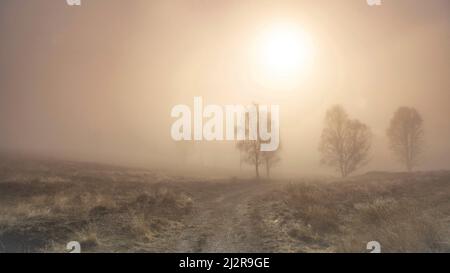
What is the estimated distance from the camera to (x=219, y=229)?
1522 centimetres

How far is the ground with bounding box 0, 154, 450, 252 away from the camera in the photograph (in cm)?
1252

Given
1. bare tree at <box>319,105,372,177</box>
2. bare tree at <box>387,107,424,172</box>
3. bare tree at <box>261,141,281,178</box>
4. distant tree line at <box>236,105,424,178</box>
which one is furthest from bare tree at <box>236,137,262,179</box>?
bare tree at <box>387,107,424,172</box>

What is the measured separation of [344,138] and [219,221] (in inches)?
1481

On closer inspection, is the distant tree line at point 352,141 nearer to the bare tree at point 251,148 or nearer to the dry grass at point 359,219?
the bare tree at point 251,148

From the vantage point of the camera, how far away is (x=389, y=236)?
12.7 m

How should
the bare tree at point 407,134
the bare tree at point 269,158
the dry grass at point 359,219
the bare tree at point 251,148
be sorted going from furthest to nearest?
the bare tree at point 269,158 < the bare tree at point 407,134 < the bare tree at point 251,148 < the dry grass at point 359,219

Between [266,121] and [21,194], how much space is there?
36.2 meters

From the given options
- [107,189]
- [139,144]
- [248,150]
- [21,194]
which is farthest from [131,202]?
[139,144]

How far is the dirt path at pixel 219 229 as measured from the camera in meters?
12.7

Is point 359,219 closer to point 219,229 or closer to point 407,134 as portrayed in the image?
point 219,229

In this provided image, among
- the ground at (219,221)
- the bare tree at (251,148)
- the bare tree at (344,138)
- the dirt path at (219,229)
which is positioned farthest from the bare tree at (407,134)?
the dirt path at (219,229)

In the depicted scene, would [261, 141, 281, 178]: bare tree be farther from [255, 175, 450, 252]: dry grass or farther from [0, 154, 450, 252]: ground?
[0, 154, 450, 252]: ground

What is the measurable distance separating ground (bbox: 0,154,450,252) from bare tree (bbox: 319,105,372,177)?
80.0 feet

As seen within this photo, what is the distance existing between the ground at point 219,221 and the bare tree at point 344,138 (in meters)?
24.4
